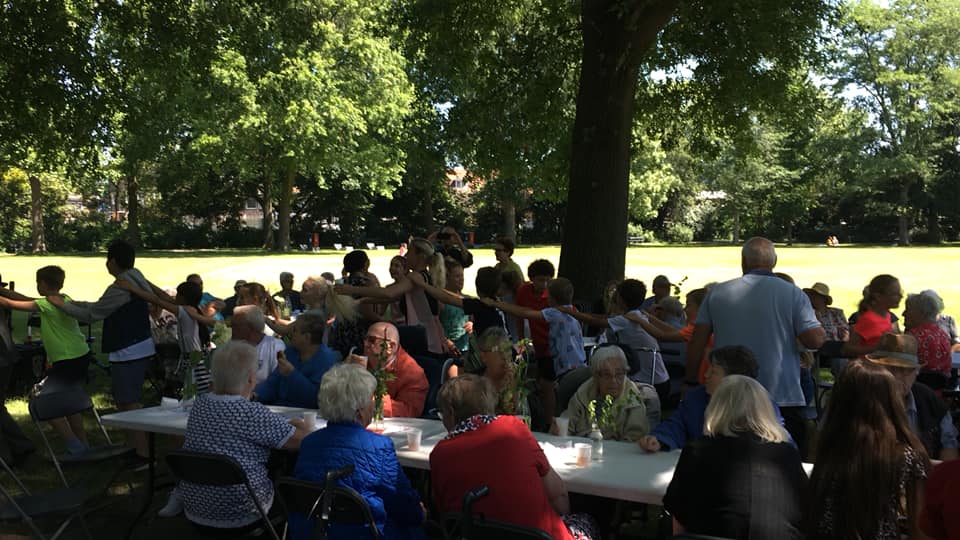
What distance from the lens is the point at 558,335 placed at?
6668 millimetres

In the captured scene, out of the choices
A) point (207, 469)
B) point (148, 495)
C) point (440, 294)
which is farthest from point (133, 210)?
point (207, 469)

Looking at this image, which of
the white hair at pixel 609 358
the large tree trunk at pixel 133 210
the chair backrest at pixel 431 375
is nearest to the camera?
the white hair at pixel 609 358

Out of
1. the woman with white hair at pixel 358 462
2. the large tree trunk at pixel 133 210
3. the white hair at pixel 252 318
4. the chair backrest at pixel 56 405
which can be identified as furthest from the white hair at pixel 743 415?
the large tree trunk at pixel 133 210

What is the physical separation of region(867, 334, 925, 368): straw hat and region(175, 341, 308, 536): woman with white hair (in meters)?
3.16

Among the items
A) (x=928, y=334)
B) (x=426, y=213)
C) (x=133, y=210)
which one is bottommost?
(x=928, y=334)

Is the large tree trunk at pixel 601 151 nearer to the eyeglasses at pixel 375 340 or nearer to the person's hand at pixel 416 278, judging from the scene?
the person's hand at pixel 416 278

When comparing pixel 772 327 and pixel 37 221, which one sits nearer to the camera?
pixel 772 327

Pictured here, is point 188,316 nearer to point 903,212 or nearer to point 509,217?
point 509,217

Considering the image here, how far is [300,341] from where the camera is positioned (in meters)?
5.60

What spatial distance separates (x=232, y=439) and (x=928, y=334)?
205 inches

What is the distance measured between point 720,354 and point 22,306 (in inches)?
207

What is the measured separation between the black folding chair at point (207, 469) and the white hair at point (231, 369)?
489 mm

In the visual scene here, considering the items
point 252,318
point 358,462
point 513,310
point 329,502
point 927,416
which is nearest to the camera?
point 329,502

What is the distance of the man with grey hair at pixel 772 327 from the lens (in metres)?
5.06
